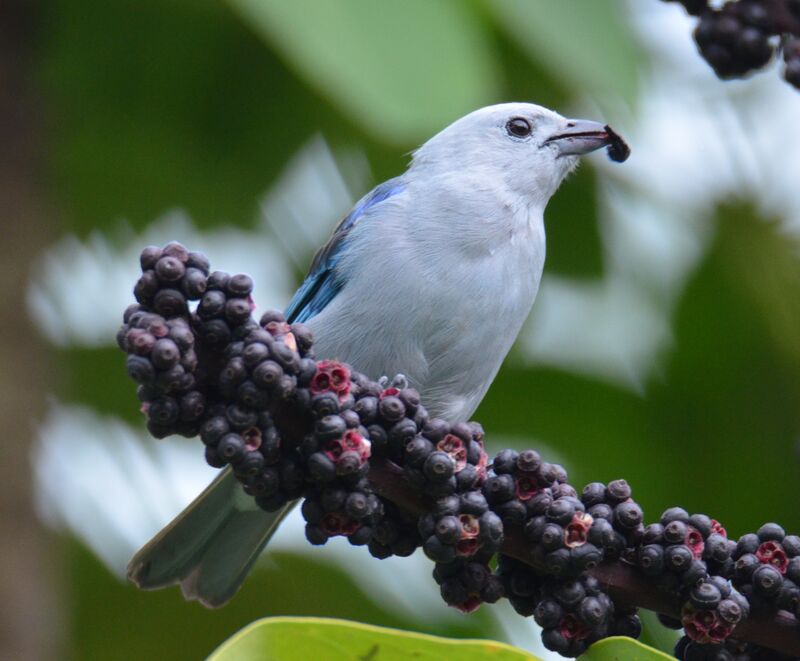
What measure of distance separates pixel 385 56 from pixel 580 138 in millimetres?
863

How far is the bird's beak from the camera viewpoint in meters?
4.66

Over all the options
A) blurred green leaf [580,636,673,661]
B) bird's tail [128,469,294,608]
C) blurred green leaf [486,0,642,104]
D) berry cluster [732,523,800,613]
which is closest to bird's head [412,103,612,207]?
blurred green leaf [486,0,642,104]

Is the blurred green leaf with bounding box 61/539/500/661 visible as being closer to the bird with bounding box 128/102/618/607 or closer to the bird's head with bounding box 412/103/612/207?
the bird with bounding box 128/102/618/607

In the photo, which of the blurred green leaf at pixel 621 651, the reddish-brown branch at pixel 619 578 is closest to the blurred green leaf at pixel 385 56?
the reddish-brown branch at pixel 619 578

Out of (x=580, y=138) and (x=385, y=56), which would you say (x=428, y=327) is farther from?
(x=580, y=138)

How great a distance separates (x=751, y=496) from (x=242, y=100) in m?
3.00

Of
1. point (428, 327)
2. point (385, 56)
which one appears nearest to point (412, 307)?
point (428, 327)

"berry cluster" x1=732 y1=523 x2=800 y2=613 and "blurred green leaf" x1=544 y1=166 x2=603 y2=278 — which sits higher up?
"blurred green leaf" x1=544 y1=166 x2=603 y2=278

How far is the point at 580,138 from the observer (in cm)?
469

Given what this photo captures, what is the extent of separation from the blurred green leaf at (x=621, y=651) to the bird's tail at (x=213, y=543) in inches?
65.5

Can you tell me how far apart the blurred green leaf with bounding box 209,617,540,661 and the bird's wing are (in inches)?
74.0

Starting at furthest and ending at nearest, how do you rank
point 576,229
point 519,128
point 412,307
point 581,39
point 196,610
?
1. point 576,229
2. point 196,610
3. point 519,128
4. point 581,39
5. point 412,307

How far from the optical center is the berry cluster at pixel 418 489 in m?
2.59

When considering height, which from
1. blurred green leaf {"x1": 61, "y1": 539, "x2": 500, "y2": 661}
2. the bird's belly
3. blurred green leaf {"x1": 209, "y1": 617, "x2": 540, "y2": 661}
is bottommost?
blurred green leaf {"x1": 61, "y1": 539, "x2": 500, "y2": 661}
